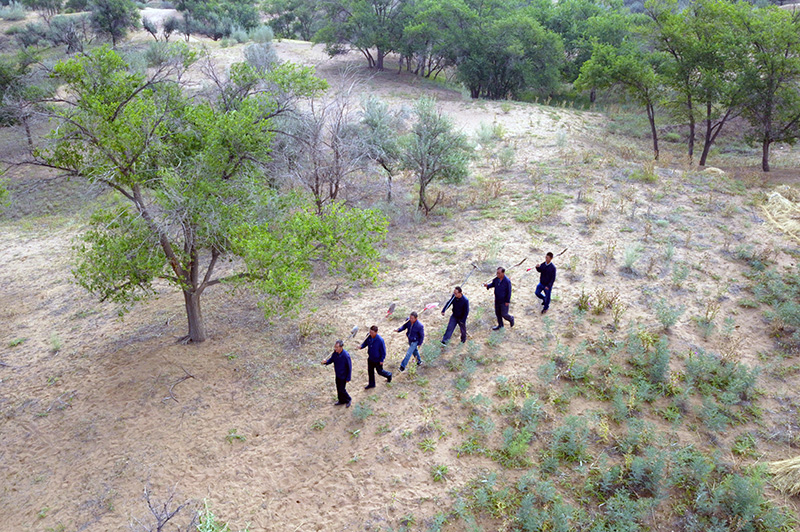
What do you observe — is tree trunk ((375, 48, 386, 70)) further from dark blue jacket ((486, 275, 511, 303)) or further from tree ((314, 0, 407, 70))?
dark blue jacket ((486, 275, 511, 303))

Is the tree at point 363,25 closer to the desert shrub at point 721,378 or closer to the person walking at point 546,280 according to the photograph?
the person walking at point 546,280

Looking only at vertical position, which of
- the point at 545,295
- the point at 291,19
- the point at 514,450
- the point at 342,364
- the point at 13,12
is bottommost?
the point at 514,450

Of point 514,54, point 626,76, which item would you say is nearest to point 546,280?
point 626,76

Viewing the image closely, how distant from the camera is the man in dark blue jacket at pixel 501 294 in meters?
9.54

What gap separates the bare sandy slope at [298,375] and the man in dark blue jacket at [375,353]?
31 cm

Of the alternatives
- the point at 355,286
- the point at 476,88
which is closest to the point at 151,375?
the point at 355,286

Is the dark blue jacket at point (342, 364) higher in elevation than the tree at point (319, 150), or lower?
lower

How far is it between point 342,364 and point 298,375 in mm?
1774

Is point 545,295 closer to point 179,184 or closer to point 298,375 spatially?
point 298,375

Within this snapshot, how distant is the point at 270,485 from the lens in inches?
283

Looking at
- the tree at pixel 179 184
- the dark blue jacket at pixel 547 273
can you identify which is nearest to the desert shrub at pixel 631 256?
the dark blue jacket at pixel 547 273

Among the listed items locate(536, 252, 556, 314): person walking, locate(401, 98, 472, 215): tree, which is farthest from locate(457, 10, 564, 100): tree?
locate(536, 252, 556, 314): person walking

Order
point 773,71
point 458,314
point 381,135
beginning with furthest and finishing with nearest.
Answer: point 773,71 → point 381,135 → point 458,314

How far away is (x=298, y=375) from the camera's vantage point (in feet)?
30.9
